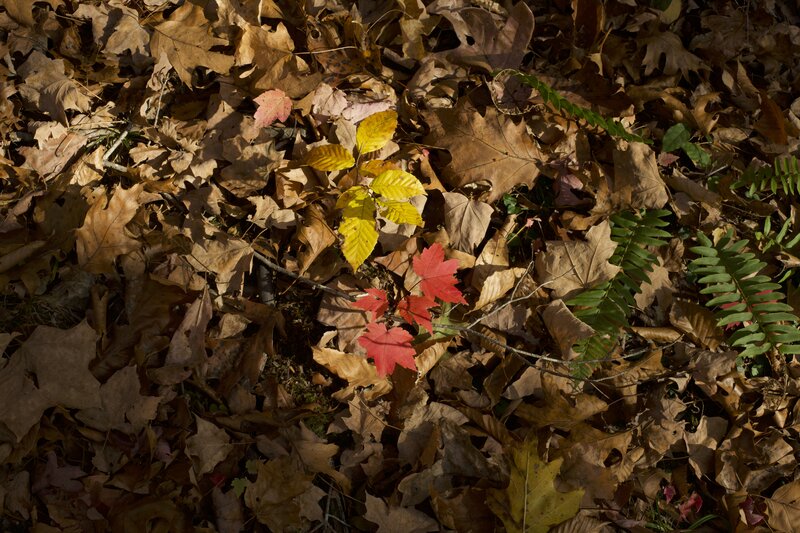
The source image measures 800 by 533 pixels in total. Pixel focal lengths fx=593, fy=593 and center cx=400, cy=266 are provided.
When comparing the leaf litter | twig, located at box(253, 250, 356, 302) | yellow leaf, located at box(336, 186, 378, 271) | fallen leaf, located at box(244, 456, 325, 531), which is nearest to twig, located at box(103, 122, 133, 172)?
the leaf litter

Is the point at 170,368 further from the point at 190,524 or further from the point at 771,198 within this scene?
the point at 771,198

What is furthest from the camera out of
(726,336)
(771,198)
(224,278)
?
(771,198)

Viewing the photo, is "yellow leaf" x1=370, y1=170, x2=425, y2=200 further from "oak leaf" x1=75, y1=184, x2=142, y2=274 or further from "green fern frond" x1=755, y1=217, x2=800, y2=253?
"green fern frond" x1=755, y1=217, x2=800, y2=253

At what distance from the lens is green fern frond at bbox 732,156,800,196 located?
9.67 ft

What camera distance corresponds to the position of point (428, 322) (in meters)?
2.37

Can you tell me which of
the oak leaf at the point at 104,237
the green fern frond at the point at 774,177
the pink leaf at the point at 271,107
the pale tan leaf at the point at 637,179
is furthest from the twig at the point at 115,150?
the green fern frond at the point at 774,177

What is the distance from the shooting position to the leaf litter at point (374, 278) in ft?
7.21

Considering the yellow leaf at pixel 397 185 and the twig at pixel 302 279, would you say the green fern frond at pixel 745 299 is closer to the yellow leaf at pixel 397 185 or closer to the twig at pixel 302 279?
the yellow leaf at pixel 397 185

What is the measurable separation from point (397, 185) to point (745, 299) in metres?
1.73

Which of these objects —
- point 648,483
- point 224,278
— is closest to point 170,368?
point 224,278

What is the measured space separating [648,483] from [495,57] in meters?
2.09

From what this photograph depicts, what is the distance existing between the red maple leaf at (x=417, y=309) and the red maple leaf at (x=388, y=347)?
79mm

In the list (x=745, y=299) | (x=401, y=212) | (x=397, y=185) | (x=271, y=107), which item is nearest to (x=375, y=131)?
(x=397, y=185)

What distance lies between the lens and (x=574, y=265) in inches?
106
